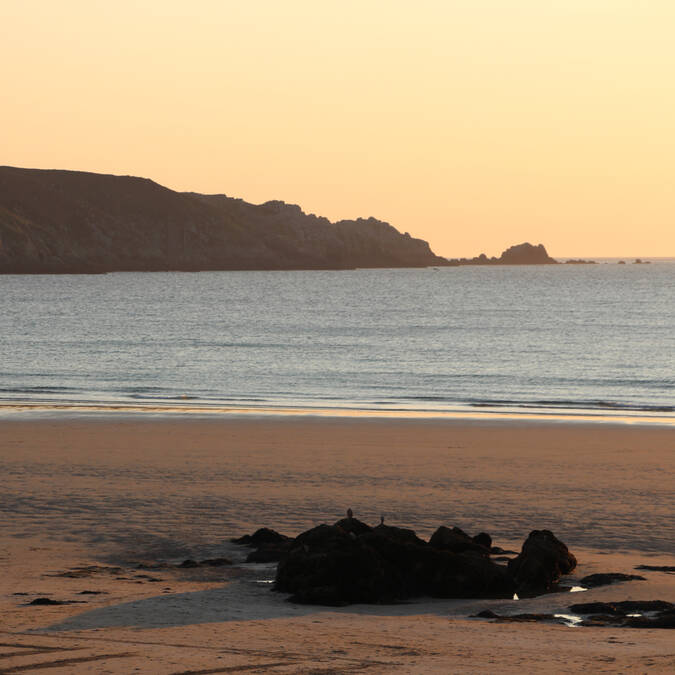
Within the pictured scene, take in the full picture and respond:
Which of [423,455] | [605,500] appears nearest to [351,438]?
[423,455]

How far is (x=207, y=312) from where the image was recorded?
126 metres

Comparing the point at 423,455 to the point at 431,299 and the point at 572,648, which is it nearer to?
the point at 572,648

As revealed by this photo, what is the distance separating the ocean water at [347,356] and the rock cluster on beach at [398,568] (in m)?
23.9

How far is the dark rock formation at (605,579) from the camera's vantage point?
13984 millimetres

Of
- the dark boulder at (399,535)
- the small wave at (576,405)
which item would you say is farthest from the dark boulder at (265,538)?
the small wave at (576,405)

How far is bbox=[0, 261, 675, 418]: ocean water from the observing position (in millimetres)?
44000

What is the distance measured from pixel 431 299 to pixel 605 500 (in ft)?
480

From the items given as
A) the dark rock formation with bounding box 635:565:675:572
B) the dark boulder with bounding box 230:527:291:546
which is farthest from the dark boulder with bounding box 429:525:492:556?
the dark boulder with bounding box 230:527:291:546

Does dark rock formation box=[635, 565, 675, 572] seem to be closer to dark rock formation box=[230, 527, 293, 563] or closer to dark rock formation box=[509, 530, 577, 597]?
dark rock formation box=[509, 530, 577, 597]

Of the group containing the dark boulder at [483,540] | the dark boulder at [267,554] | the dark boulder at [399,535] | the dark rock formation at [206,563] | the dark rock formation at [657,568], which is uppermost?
the dark boulder at [399,535]

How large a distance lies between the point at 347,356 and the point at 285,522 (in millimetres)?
48892

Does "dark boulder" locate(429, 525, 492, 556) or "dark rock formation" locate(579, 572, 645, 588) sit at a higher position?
"dark boulder" locate(429, 525, 492, 556)

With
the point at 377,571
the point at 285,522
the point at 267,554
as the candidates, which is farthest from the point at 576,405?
the point at 377,571

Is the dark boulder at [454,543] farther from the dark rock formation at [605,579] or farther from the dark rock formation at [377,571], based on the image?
the dark rock formation at [605,579]
